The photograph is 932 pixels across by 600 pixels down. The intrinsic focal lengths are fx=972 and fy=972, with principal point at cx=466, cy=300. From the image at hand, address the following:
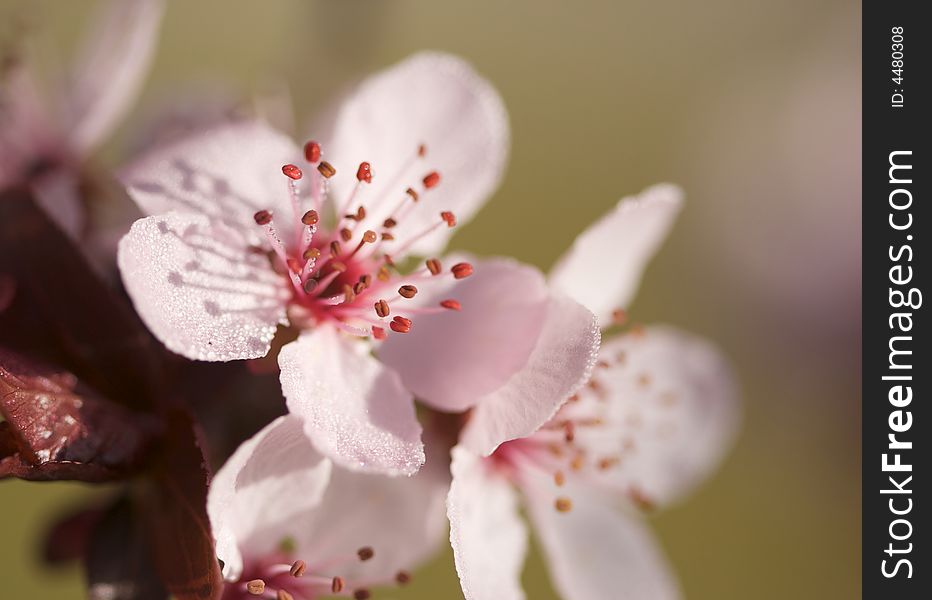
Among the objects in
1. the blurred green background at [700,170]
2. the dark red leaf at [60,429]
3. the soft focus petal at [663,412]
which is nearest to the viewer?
the dark red leaf at [60,429]

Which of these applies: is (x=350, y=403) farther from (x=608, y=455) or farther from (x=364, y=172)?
(x=608, y=455)

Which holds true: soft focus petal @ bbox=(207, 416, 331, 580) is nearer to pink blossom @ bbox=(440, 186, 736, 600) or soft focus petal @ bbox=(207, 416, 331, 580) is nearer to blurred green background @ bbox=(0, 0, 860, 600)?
pink blossom @ bbox=(440, 186, 736, 600)

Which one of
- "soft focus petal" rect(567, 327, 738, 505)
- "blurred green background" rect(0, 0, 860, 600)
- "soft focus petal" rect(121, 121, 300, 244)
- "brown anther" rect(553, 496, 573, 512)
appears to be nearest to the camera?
"soft focus petal" rect(121, 121, 300, 244)

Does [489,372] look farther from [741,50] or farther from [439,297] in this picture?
[741,50]

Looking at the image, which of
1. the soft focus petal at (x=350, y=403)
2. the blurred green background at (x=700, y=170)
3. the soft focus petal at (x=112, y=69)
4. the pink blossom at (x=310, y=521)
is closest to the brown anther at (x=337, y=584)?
the pink blossom at (x=310, y=521)

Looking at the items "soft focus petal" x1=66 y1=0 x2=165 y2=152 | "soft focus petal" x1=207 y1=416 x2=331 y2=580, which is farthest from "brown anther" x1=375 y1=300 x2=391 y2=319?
"soft focus petal" x1=66 y1=0 x2=165 y2=152

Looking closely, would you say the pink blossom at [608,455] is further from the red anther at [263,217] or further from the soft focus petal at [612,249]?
the red anther at [263,217]
